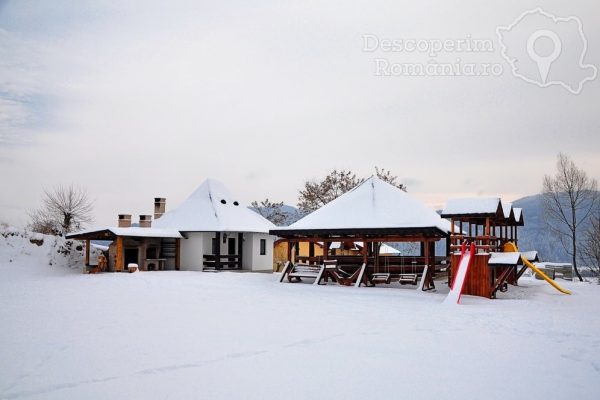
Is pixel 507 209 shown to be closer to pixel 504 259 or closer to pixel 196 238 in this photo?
pixel 504 259

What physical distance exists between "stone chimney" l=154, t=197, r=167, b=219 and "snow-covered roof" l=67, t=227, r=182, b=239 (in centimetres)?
532

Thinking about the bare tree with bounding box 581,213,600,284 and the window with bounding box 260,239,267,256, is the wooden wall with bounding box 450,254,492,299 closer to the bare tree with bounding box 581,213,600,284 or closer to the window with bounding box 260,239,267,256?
the window with bounding box 260,239,267,256

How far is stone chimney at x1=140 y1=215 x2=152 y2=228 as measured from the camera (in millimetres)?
31730

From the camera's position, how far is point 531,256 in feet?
78.2

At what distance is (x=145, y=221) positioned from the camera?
31828 mm

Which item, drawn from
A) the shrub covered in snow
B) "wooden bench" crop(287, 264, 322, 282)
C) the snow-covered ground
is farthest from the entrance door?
the snow-covered ground

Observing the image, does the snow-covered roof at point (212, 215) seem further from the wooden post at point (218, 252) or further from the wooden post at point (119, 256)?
the wooden post at point (119, 256)

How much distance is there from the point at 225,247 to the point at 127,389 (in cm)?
2581

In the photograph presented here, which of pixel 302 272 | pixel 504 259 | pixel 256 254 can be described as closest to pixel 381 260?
pixel 302 272

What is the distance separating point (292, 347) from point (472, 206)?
39.6ft

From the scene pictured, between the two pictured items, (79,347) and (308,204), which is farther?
(308,204)

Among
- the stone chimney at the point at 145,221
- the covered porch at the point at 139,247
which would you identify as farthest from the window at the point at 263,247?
the stone chimney at the point at 145,221

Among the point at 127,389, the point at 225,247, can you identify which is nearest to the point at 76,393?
the point at 127,389

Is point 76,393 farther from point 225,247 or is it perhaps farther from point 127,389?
point 225,247
